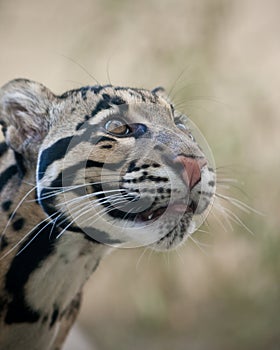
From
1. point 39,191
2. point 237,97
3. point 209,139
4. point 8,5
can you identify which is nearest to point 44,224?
point 39,191

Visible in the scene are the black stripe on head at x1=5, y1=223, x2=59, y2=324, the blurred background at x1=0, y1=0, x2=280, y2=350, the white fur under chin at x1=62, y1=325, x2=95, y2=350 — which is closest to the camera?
the black stripe on head at x1=5, y1=223, x2=59, y2=324

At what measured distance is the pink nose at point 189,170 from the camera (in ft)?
8.05

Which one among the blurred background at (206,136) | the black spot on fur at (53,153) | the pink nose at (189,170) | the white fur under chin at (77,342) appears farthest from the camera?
the blurred background at (206,136)

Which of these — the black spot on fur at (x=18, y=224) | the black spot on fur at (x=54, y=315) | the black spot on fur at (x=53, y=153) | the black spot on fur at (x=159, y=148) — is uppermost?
the black spot on fur at (x=159, y=148)

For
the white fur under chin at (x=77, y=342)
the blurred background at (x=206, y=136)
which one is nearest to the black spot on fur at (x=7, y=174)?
the white fur under chin at (x=77, y=342)

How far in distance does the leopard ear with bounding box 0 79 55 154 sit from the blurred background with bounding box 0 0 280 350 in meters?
2.34

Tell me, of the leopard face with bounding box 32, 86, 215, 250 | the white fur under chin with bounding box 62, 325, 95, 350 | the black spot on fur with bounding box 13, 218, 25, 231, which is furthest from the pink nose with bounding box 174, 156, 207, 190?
the white fur under chin with bounding box 62, 325, 95, 350

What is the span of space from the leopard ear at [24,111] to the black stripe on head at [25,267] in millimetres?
377

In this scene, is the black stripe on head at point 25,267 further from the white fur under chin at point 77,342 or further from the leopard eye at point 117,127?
the white fur under chin at point 77,342

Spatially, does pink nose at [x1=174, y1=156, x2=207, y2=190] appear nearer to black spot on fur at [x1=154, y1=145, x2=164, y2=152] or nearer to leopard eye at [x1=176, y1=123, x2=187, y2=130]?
black spot on fur at [x1=154, y1=145, x2=164, y2=152]

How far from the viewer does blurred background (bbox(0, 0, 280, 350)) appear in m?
5.28

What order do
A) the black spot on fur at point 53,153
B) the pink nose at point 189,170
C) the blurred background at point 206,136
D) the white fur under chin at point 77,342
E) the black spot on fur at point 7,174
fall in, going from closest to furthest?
the pink nose at point 189,170 < the black spot on fur at point 53,153 < the black spot on fur at point 7,174 < the white fur under chin at point 77,342 < the blurred background at point 206,136

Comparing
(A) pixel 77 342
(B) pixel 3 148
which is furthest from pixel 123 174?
(A) pixel 77 342

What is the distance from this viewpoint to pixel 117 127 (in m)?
2.62
